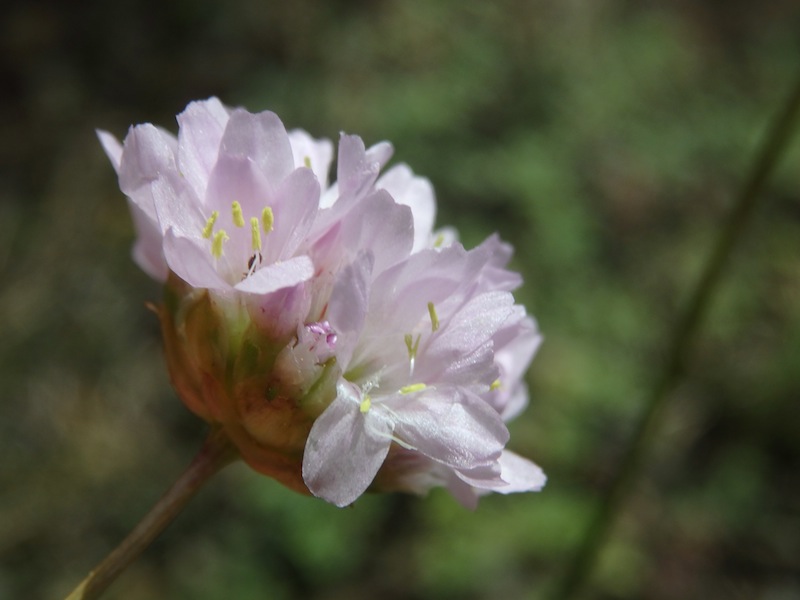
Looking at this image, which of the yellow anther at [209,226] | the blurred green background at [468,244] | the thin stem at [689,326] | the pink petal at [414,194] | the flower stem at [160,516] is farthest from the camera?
the blurred green background at [468,244]

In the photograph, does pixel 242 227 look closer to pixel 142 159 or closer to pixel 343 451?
pixel 142 159

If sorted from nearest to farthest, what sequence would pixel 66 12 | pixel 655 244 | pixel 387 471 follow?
1. pixel 387 471
2. pixel 655 244
3. pixel 66 12

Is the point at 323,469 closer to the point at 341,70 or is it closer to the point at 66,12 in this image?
the point at 341,70

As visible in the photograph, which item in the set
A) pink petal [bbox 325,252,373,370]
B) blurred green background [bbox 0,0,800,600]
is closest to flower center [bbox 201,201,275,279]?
pink petal [bbox 325,252,373,370]

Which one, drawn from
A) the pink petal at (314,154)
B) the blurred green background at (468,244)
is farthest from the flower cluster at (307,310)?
the blurred green background at (468,244)

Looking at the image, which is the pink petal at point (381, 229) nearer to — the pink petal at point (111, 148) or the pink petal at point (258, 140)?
the pink petal at point (258, 140)

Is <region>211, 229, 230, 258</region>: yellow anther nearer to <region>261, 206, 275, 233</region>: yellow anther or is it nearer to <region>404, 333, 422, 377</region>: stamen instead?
<region>261, 206, 275, 233</region>: yellow anther

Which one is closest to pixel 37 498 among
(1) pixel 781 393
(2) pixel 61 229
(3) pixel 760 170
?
(2) pixel 61 229
